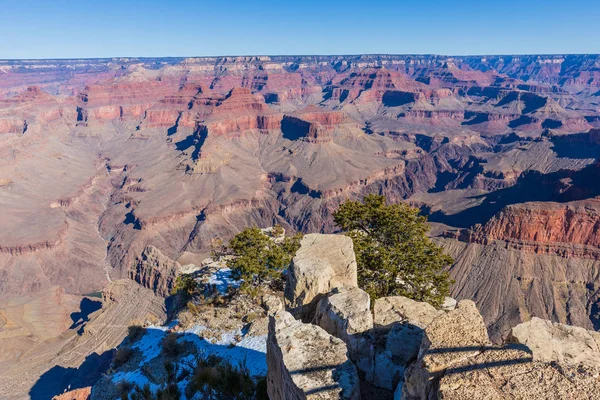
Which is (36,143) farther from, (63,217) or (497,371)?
(497,371)

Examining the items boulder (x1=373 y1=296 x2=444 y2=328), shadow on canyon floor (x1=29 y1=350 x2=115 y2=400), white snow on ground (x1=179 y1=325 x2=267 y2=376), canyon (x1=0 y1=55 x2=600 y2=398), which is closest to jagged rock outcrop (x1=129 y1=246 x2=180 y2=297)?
canyon (x1=0 y1=55 x2=600 y2=398)

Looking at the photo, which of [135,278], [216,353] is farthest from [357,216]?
[135,278]

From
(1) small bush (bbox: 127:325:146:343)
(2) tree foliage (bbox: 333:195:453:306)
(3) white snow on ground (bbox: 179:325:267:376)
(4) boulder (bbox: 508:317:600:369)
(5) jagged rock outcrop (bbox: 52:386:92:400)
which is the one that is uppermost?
(4) boulder (bbox: 508:317:600:369)

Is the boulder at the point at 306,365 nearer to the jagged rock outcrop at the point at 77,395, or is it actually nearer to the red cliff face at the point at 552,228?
the jagged rock outcrop at the point at 77,395

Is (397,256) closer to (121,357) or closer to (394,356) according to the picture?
(394,356)

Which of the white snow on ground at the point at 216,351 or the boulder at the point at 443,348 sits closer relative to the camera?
the boulder at the point at 443,348

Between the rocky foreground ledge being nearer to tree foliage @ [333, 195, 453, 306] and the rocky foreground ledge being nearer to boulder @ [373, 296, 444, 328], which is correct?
boulder @ [373, 296, 444, 328]

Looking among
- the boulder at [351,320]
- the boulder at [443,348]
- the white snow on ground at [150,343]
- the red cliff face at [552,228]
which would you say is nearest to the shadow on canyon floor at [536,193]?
the red cliff face at [552,228]
